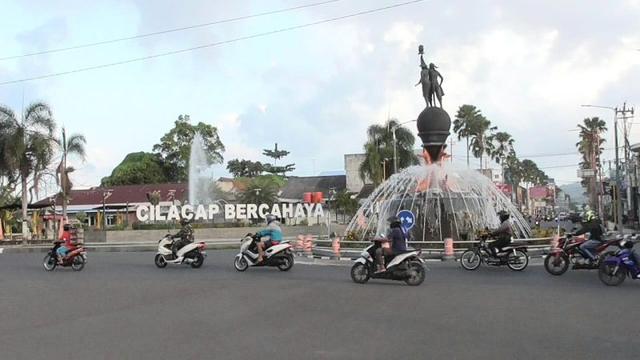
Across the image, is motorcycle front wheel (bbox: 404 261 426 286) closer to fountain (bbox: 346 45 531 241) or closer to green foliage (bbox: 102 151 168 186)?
fountain (bbox: 346 45 531 241)

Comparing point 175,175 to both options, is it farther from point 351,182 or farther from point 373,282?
point 373,282

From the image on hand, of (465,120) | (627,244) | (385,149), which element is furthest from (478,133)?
(627,244)

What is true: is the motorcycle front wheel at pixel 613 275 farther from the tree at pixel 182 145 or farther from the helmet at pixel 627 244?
the tree at pixel 182 145

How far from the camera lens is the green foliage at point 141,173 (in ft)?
301

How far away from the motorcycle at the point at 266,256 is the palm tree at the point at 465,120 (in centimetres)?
7524

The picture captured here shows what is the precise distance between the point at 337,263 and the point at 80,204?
6096cm

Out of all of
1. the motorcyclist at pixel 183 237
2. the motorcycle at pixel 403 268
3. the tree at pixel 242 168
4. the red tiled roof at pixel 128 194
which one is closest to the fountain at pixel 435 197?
the motorcyclist at pixel 183 237

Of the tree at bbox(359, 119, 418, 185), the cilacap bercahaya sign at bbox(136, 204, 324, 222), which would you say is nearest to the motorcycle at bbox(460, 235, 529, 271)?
the cilacap bercahaya sign at bbox(136, 204, 324, 222)

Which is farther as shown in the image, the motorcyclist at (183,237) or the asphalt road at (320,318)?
the motorcyclist at (183,237)

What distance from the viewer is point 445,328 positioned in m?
10.1

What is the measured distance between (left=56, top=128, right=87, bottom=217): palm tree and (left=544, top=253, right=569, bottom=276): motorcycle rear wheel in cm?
4091

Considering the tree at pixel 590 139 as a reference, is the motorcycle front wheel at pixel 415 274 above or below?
below

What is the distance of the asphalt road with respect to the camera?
856 centimetres

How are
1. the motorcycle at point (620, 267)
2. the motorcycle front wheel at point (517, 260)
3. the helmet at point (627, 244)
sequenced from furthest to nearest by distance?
the motorcycle front wheel at point (517, 260)
the helmet at point (627, 244)
the motorcycle at point (620, 267)
